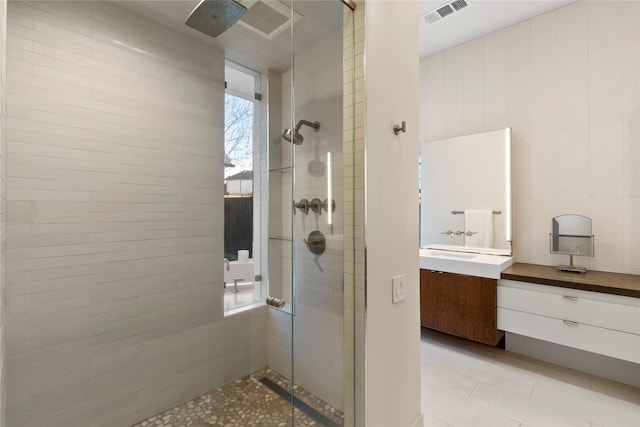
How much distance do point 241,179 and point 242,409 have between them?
131 centimetres

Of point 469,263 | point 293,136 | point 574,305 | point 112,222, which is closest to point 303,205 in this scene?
point 293,136

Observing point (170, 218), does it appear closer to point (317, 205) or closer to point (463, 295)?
point (317, 205)

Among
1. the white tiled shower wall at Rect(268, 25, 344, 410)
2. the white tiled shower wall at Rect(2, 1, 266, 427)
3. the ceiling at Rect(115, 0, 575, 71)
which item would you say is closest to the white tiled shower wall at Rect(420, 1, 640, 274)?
the ceiling at Rect(115, 0, 575, 71)

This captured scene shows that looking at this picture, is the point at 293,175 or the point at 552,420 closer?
the point at 293,175

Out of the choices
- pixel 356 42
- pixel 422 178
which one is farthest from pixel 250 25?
pixel 422 178

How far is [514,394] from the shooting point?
6.97 ft

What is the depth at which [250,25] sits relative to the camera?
67.5 inches

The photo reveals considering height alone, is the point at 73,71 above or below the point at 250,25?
below

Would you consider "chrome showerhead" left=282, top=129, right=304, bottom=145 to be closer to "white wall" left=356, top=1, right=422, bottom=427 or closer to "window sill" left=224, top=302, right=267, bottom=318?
"white wall" left=356, top=1, right=422, bottom=427

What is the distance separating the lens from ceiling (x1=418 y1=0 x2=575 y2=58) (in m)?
2.56

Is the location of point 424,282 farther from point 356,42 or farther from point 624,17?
point 624,17

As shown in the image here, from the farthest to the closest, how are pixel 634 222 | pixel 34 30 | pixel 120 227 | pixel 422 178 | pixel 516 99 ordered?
pixel 422 178
pixel 516 99
pixel 634 222
pixel 120 227
pixel 34 30

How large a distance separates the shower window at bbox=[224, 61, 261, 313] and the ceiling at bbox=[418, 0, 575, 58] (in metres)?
1.78

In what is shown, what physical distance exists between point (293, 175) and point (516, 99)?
99.8 inches
